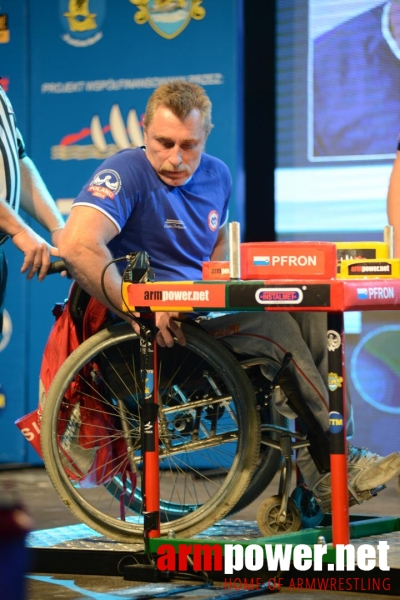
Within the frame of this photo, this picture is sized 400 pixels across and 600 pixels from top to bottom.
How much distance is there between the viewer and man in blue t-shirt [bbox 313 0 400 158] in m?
4.76

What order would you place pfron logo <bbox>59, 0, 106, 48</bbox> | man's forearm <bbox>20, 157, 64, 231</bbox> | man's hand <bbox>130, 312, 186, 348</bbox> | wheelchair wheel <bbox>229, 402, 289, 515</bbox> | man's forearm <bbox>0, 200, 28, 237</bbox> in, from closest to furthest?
man's hand <bbox>130, 312, 186, 348</bbox> → wheelchair wheel <bbox>229, 402, 289, 515</bbox> → man's forearm <bbox>0, 200, 28, 237</bbox> → man's forearm <bbox>20, 157, 64, 231</bbox> → pfron logo <bbox>59, 0, 106, 48</bbox>

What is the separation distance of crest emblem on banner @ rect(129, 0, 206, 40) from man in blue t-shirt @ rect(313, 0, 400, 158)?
0.58 meters

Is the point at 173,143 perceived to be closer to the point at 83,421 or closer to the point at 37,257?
the point at 37,257

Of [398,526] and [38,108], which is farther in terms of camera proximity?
[38,108]

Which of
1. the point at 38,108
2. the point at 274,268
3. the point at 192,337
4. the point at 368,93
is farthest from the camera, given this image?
the point at 38,108

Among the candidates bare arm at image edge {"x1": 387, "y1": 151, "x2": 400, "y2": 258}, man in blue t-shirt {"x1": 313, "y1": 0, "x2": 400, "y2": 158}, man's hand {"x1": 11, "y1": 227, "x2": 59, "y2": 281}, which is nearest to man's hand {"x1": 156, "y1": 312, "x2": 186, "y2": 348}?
man's hand {"x1": 11, "y1": 227, "x2": 59, "y2": 281}

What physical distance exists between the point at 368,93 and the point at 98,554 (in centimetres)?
272

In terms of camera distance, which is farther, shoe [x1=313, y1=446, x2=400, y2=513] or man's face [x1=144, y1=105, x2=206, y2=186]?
man's face [x1=144, y1=105, x2=206, y2=186]

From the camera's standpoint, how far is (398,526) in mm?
2953

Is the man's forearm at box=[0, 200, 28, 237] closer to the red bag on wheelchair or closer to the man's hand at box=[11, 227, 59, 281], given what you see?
the man's hand at box=[11, 227, 59, 281]

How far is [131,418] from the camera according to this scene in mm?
2893

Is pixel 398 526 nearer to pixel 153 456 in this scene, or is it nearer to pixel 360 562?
pixel 360 562

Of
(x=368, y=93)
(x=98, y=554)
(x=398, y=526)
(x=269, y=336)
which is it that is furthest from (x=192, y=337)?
(x=368, y=93)

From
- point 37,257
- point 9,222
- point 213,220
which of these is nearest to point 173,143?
point 213,220
